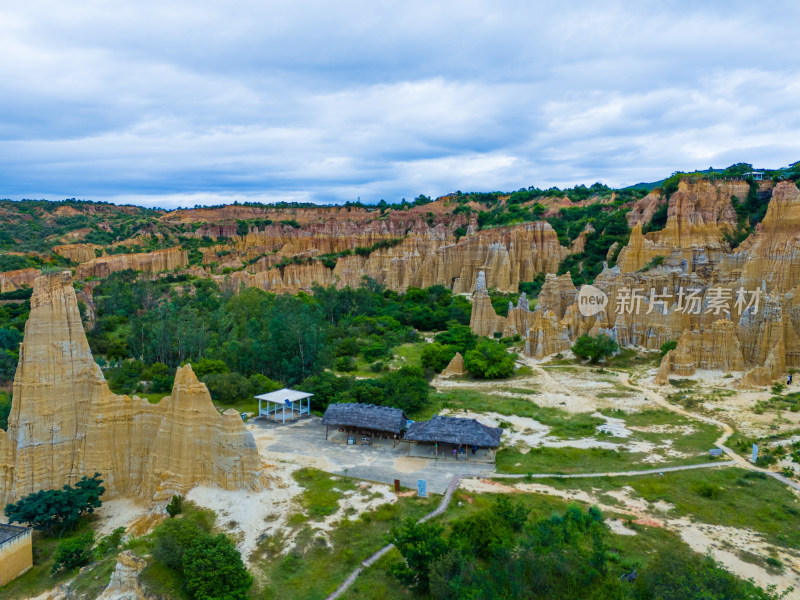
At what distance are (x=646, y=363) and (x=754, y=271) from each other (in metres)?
12.3

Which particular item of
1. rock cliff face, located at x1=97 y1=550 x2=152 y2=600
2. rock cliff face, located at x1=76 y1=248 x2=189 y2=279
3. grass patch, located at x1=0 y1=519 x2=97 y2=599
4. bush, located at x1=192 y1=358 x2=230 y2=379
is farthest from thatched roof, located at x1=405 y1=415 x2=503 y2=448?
rock cliff face, located at x1=76 y1=248 x2=189 y2=279

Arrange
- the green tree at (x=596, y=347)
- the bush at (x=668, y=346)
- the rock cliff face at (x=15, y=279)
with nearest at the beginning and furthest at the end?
the bush at (x=668, y=346) < the green tree at (x=596, y=347) < the rock cliff face at (x=15, y=279)

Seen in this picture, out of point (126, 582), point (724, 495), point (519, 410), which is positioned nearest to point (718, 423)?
point (724, 495)

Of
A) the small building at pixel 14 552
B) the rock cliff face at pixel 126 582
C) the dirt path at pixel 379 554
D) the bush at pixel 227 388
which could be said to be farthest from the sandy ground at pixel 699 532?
the bush at pixel 227 388

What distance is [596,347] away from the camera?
4150 cm

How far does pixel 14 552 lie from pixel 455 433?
54.5 feet

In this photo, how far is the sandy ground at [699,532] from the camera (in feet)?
47.1

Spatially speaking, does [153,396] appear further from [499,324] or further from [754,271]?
[754,271]

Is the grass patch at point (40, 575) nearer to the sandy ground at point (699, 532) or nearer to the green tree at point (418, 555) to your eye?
the green tree at point (418, 555)

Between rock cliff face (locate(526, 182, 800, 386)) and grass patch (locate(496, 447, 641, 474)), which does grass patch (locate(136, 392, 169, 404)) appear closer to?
grass patch (locate(496, 447, 641, 474))

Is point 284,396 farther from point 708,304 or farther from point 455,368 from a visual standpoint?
point 708,304

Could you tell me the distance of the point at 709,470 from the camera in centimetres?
2155

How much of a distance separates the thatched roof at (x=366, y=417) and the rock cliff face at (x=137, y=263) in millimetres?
71919

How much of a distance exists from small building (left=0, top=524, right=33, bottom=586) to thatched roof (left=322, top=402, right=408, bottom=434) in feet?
40.8
